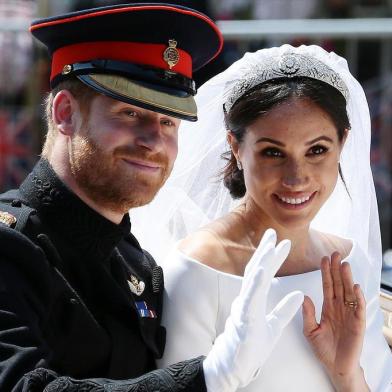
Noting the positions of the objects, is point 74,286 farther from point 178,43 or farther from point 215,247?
point 178,43

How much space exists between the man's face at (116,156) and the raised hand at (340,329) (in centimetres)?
60

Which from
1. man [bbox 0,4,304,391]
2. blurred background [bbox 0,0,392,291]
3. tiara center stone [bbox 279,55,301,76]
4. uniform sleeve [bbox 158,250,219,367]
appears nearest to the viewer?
man [bbox 0,4,304,391]

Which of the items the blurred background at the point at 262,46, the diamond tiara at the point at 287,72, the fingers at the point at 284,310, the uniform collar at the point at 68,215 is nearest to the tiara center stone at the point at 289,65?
the diamond tiara at the point at 287,72

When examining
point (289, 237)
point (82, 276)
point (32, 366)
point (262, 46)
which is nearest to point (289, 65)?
point (289, 237)

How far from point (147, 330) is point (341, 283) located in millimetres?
590

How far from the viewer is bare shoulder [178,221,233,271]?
8.85 ft

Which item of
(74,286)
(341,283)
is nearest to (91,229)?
(74,286)

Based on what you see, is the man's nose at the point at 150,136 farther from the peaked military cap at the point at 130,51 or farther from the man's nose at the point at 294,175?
the man's nose at the point at 294,175

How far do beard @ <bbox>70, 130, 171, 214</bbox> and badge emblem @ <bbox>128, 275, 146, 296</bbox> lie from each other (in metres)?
0.26

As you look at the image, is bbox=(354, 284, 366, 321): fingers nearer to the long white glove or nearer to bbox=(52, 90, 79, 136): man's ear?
the long white glove

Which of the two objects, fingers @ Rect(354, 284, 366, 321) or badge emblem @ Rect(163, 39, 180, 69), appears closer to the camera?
badge emblem @ Rect(163, 39, 180, 69)

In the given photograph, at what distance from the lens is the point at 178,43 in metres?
2.58

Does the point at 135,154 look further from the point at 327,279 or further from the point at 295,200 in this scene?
the point at 327,279

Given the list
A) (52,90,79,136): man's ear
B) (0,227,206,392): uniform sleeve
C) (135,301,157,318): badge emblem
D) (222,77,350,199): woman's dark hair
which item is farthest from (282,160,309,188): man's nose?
(0,227,206,392): uniform sleeve
